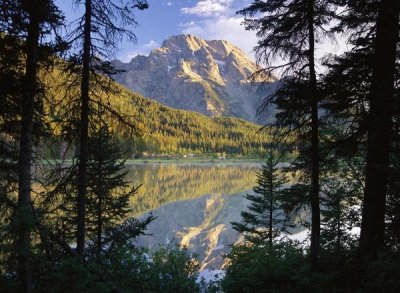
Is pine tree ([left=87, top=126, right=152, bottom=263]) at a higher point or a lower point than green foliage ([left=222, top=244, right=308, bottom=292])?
higher

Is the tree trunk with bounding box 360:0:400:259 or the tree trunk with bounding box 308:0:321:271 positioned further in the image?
the tree trunk with bounding box 308:0:321:271

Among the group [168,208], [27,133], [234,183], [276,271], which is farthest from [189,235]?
[234,183]

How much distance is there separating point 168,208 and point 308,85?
53347 mm

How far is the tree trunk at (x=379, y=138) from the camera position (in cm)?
825

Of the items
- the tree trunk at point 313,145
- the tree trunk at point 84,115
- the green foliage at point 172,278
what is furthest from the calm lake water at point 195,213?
the tree trunk at point 84,115

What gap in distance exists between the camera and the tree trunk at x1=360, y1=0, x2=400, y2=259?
27.1ft

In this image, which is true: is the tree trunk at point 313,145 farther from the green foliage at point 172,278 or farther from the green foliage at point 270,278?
the green foliage at point 172,278

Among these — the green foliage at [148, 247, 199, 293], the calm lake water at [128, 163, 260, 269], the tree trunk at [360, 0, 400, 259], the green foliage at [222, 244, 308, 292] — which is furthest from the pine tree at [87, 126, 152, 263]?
the calm lake water at [128, 163, 260, 269]

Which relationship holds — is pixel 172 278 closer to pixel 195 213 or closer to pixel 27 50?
pixel 27 50

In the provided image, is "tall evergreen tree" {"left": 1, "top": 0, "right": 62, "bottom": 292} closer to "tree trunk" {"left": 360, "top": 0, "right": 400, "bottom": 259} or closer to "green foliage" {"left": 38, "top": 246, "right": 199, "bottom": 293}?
"green foliage" {"left": 38, "top": 246, "right": 199, "bottom": 293}

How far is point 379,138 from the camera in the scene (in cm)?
831

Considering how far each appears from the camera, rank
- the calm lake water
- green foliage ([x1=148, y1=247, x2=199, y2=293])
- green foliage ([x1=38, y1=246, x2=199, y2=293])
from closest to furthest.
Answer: green foliage ([x1=38, y1=246, x2=199, y2=293])
green foliage ([x1=148, y1=247, x2=199, y2=293])
the calm lake water

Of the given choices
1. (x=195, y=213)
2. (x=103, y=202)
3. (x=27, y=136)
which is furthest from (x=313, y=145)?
(x=195, y=213)

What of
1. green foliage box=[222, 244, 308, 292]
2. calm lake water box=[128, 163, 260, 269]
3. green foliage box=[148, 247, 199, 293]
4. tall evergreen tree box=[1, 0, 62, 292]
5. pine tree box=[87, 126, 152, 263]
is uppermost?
tall evergreen tree box=[1, 0, 62, 292]
